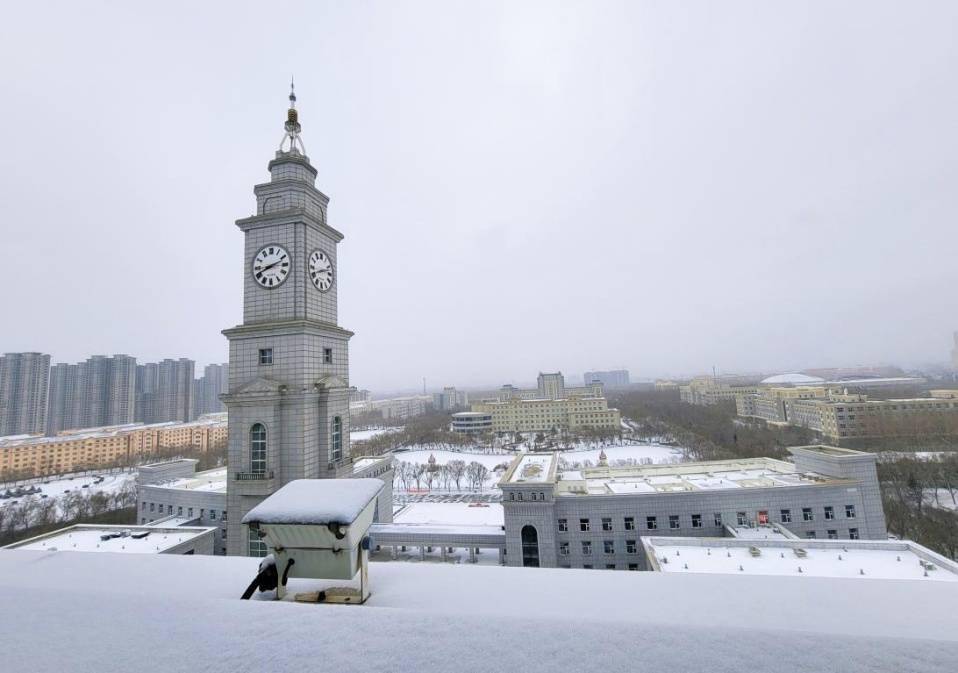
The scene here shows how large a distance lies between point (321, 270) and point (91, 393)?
223ft

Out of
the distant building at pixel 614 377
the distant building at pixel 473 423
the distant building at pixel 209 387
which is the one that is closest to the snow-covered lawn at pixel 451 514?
the distant building at pixel 473 423

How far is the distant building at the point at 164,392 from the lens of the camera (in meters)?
62.5

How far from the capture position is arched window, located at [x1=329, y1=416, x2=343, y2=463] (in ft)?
31.3

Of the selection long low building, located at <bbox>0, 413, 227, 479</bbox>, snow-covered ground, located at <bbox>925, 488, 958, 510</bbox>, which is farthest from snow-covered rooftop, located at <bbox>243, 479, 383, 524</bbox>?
long low building, located at <bbox>0, 413, 227, 479</bbox>

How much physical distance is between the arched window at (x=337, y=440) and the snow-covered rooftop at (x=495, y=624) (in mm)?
8129

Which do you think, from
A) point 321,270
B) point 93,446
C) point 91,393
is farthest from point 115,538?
point 91,393

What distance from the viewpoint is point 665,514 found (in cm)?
1470

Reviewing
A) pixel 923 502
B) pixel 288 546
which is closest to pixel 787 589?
pixel 288 546

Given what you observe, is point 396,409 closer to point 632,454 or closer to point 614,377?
point 632,454

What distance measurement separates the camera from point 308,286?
30.5 feet

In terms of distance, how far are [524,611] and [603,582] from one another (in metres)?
0.37

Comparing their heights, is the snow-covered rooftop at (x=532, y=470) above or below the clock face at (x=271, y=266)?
below

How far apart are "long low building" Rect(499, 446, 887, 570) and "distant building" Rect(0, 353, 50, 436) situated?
59537 millimetres

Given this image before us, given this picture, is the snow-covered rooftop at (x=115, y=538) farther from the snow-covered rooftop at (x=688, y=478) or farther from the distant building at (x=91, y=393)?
the distant building at (x=91, y=393)
